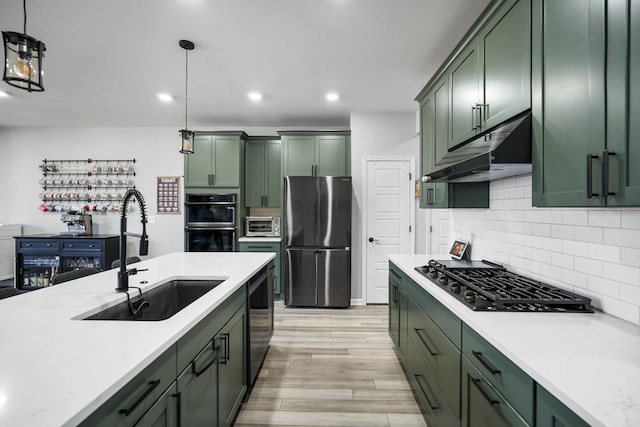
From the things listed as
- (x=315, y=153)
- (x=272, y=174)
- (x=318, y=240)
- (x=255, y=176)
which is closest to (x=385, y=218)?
(x=318, y=240)

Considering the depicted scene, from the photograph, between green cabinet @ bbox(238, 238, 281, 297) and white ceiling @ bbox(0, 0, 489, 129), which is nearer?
white ceiling @ bbox(0, 0, 489, 129)

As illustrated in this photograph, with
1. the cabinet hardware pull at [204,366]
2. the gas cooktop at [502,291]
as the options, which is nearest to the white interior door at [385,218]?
the gas cooktop at [502,291]

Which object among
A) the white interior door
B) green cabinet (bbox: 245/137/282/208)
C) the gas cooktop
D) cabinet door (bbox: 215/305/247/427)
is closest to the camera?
the gas cooktop

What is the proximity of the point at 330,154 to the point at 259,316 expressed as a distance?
283cm

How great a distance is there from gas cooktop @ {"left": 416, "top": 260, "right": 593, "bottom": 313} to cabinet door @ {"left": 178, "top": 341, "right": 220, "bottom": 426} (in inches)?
48.9

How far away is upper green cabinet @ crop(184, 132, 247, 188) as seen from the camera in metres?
4.62

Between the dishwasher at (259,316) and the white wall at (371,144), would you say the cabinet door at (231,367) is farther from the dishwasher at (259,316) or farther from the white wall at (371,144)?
the white wall at (371,144)

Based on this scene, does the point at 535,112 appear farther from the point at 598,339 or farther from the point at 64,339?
the point at 64,339

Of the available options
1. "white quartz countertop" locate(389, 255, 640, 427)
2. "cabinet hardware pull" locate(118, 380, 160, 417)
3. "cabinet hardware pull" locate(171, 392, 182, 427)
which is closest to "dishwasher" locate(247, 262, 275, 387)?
"cabinet hardware pull" locate(171, 392, 182, 427)

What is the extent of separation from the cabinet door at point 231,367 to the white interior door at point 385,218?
2644 mm

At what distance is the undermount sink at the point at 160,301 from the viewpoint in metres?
1.41

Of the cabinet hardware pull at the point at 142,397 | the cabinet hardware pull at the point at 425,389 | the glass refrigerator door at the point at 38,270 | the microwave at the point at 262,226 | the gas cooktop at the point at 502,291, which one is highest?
the microwave at the point at 262,226

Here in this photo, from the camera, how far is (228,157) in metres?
4.62

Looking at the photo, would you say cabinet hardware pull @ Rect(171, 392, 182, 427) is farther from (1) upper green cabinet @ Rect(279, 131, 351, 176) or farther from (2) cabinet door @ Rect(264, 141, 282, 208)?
(2) cabinet door @ Rect(264, 141, 282, 208)
